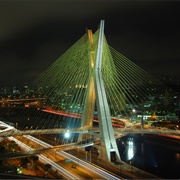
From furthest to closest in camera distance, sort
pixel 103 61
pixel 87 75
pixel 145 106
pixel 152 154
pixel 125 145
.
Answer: pixel 145 106 < pixel 125 145 < pixel 152 154 < pixel 87 75 < pixel 103 61

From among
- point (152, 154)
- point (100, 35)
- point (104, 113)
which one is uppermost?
point (100, 35)

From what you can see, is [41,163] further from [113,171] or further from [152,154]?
[152,154]

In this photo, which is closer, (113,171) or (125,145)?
(113,171)

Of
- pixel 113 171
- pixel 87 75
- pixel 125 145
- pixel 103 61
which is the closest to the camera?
pixel 113 171

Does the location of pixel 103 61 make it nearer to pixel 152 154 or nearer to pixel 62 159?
pixel 62 159

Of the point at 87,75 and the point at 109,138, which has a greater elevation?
the point at 87,75

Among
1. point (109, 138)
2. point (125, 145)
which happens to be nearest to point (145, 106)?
point (125, 145)
